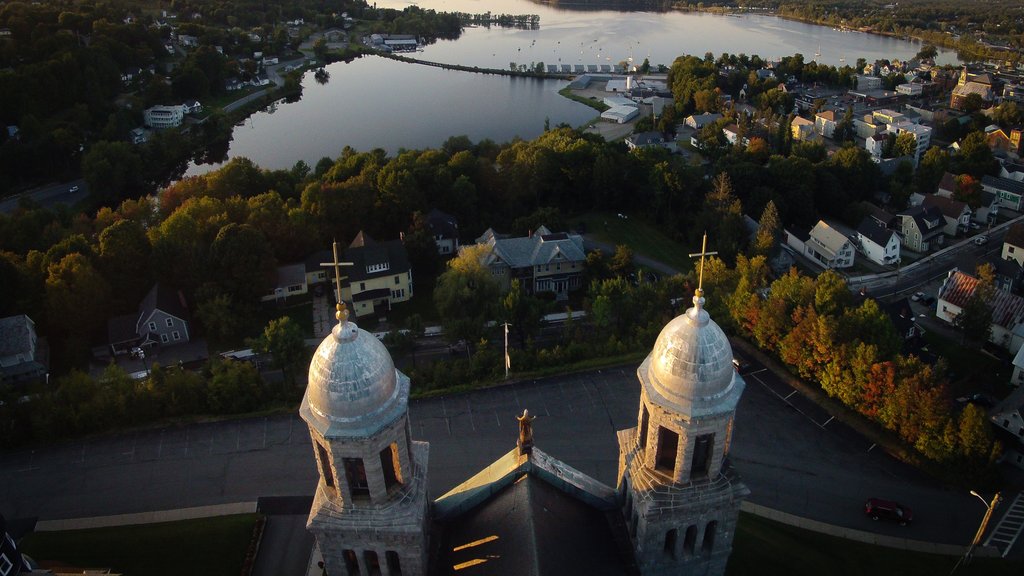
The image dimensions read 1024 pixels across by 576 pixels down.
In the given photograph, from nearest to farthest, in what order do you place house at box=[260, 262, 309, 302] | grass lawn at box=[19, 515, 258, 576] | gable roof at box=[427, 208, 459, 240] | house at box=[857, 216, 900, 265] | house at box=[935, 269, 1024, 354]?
grass lawn at box=[19, 515, 258, 576]
house at box=[935, 269, 1024, 354]
house at box=[260, 262, 309, 302]
gable roof at box=[427, 208, 459, 240]
house at box=[857, 216, 900, 265]

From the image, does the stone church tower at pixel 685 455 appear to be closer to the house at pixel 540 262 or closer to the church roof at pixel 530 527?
the church roof at pixel 530 527

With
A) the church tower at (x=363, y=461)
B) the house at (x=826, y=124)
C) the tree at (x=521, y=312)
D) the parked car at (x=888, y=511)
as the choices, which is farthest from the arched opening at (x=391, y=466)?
the house at (x=826, y=124)

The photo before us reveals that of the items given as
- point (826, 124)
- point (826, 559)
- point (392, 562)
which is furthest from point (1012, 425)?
point (826, 124)

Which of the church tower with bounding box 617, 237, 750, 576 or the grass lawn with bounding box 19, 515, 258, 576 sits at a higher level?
the church tower with bounding box 617, 237, 750, 576

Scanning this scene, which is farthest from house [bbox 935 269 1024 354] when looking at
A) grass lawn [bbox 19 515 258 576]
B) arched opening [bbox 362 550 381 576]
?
grass lawn [bbox 19 515 258 576]

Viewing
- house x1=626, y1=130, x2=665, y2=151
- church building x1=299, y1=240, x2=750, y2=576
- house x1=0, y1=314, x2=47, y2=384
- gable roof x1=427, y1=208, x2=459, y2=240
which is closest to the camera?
church building x1=299, y1=240, x2=750, y2=576

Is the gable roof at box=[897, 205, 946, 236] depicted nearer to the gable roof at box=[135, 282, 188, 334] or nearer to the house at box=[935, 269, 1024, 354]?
the house at box=[935, 269, 1024, 354]
